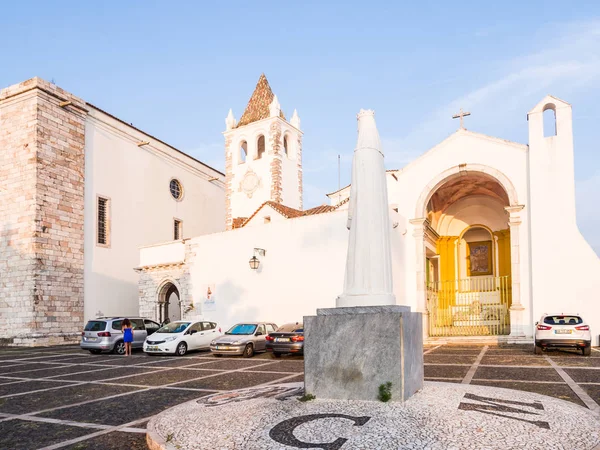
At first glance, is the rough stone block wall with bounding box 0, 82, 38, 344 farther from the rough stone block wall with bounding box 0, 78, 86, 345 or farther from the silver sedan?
the silver sedan

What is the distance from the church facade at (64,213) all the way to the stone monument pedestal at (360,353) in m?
20.5

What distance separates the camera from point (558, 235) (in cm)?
1850

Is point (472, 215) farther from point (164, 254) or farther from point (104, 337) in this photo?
point (104, 337)

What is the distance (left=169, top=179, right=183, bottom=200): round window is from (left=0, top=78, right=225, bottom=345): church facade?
2.76 meters

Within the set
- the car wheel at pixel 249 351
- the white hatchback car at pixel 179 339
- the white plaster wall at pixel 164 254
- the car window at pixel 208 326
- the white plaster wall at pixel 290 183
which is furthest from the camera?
the white plaster wall at pixel 290 183

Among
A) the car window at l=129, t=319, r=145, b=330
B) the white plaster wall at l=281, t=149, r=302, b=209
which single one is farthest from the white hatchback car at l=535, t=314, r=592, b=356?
the white plaster wall at l=281, t=149, r=302, b=209

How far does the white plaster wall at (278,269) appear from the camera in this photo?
64.8 ft

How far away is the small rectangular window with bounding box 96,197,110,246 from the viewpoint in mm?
27755

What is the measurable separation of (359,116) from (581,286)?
14.5 m

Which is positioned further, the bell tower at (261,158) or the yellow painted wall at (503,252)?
the bell tower at (261,158)

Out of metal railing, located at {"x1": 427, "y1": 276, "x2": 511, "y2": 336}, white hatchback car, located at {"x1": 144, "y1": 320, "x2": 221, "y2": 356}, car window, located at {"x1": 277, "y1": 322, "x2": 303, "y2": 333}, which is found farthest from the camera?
metal railing, located at {"x1": 427, "y1": 276, "x2": 511, "y2": 336}

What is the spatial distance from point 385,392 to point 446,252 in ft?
71.0

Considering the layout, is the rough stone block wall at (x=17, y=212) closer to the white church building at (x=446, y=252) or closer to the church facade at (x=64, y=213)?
the church facade at (x=64, y=213)

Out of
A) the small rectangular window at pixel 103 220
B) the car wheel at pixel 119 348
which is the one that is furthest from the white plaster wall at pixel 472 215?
the small rectangular window at pixel 103 220
